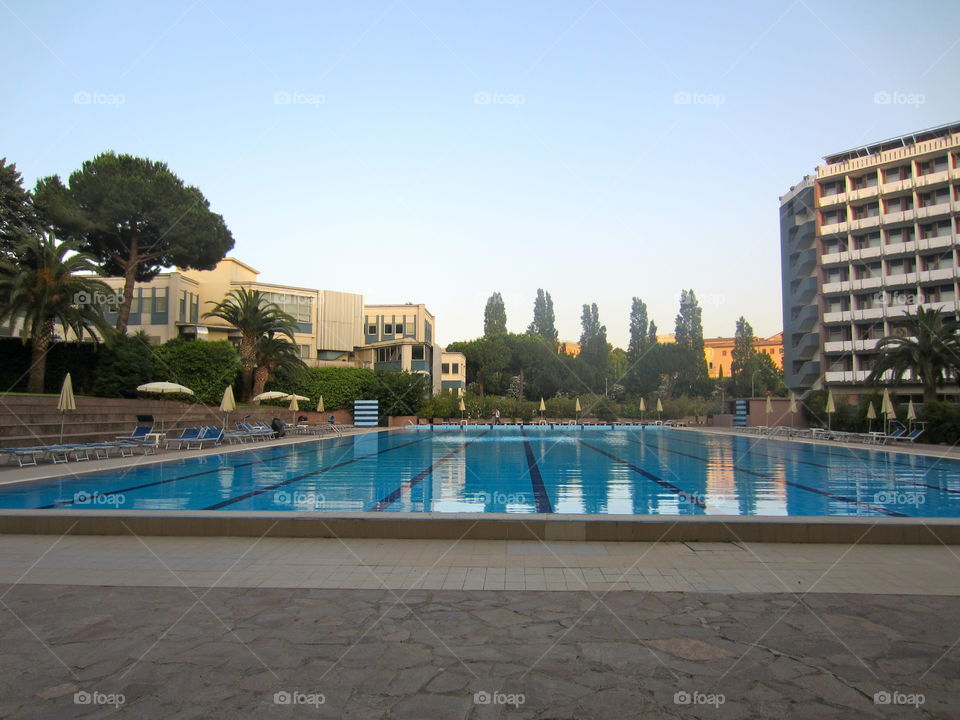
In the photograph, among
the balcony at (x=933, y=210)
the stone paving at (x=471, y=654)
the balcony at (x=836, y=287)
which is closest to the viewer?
the stone paving at (x=471, y=654)

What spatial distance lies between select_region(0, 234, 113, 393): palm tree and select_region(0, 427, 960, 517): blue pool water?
27.8ft

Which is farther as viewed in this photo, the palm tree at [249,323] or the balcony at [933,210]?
the balcony at [933,210]

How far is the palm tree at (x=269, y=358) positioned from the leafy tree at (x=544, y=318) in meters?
44.9

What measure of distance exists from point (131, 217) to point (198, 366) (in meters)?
7.73

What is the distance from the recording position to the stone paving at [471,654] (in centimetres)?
302

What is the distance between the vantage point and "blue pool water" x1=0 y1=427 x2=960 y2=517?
923 centimetres

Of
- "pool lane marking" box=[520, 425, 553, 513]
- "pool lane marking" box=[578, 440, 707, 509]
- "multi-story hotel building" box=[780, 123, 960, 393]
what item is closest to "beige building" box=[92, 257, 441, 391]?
"pool lane marking" box=[578, 440, 707, 509]

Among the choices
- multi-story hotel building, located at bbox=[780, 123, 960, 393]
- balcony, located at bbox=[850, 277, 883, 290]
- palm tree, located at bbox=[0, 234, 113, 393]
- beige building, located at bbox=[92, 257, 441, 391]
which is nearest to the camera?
palm tree, located at bbox=[0, 234, 113, 393]

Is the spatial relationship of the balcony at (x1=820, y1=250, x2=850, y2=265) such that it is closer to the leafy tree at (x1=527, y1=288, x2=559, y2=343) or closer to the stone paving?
the leafy tree at (x1=527, y1=288, x2=559, y2=343)

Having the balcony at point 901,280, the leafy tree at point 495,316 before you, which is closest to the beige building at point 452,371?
A: the leafy tree at point 495,316

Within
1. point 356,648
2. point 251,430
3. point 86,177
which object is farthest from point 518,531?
point 86,177

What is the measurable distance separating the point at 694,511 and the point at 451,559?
4.19m

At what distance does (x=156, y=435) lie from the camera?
58.6 feet

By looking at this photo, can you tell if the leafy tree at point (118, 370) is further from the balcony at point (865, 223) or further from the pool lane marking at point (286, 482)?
the balcony at point (865, 223)
